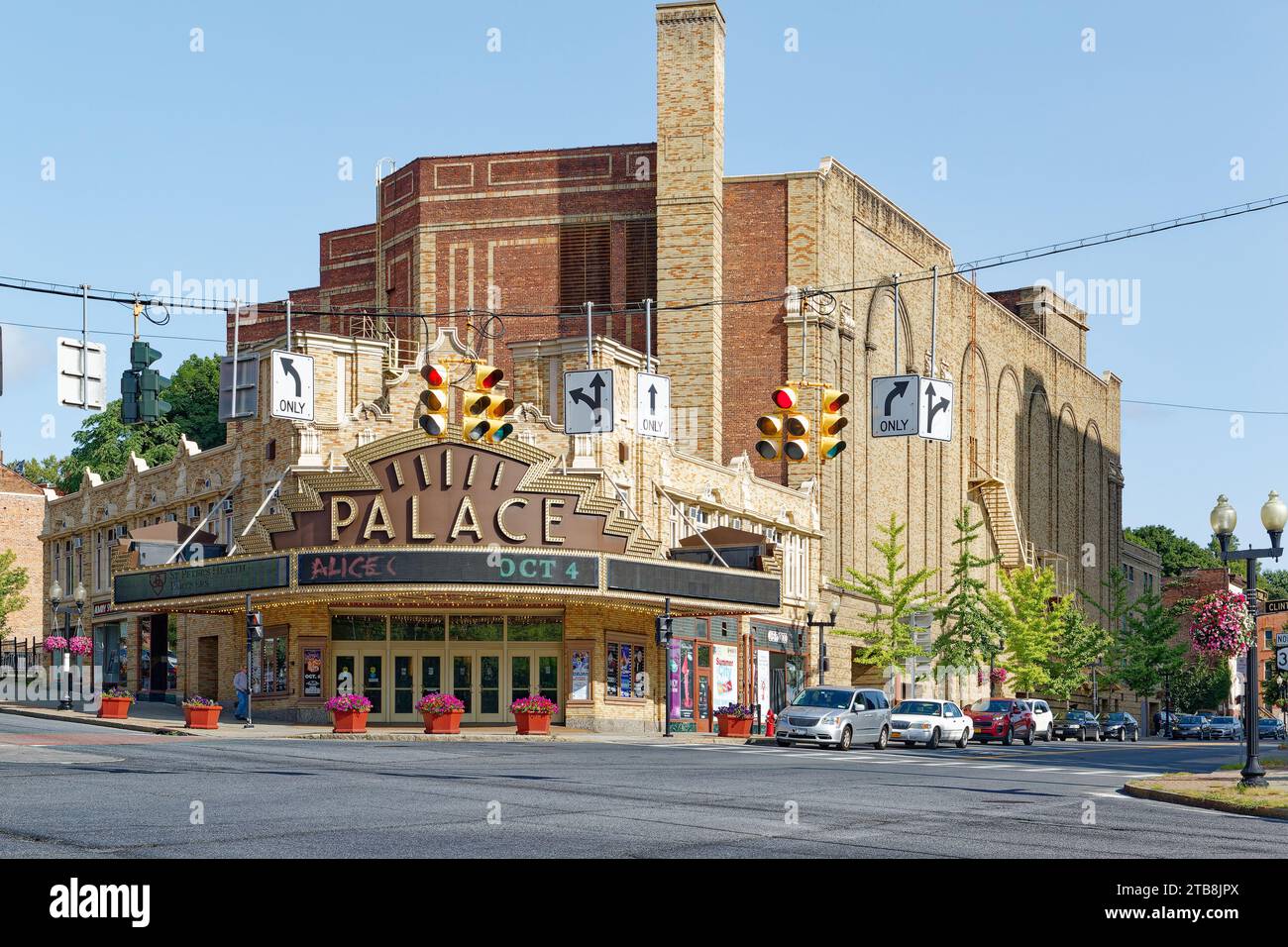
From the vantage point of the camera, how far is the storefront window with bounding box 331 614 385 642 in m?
49.4

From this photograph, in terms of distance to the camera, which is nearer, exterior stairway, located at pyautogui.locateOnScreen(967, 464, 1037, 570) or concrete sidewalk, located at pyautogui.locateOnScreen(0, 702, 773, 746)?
concrete sidewalk, located at pyautogui.locateOnScreen(0, 702, 773, 746)

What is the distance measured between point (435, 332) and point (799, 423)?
46925 millimetres

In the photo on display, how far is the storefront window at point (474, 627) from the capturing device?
164 feet

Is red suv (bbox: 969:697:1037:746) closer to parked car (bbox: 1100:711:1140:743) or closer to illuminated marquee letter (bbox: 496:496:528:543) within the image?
illuminated marquee letter (bbox: 496:496:528:543)

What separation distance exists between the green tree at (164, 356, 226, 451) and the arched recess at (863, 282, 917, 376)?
38.5 m

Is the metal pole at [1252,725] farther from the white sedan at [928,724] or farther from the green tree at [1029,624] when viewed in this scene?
the green tree at [1029,624]

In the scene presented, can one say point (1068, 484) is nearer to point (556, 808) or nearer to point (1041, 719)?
point (1041, 719)

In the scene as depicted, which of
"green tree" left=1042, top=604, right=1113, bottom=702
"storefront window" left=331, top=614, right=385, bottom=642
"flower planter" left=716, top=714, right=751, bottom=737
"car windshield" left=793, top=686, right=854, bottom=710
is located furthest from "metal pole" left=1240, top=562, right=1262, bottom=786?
"green tree" left=1042, top=604, right=1113, bottom=702

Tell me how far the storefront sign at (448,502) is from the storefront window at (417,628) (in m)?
3.94

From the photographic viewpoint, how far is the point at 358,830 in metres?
16.2

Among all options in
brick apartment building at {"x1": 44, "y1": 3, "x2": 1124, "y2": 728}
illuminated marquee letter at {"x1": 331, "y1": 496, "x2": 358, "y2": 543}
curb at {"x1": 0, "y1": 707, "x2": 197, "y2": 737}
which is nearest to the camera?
curb at {"x1": 0, "y1": 707, "x2": 197, "y2": 737}

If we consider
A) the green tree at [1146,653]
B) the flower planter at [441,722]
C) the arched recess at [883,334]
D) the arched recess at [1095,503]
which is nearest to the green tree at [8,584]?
the arched recess at [883,334]
